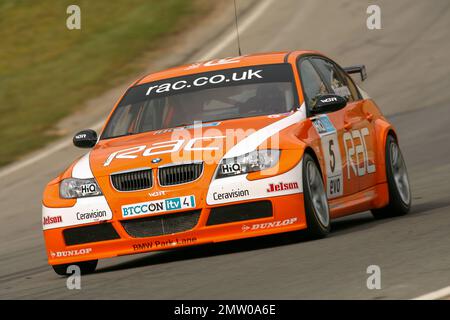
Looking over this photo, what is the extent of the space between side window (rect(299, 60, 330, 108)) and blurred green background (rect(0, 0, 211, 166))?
25.9 feet

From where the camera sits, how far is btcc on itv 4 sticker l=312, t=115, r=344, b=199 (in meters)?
10.2

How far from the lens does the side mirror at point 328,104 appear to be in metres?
10.3

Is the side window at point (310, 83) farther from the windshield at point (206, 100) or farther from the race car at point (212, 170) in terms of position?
the windshield at point (206, 100)

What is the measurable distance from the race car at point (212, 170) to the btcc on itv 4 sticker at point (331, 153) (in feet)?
0.04

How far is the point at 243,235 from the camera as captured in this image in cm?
936

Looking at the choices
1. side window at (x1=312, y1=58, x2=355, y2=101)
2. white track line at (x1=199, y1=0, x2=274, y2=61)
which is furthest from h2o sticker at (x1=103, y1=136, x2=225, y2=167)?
white track line at (x1=199, y1=0, x2=274, y2=61)

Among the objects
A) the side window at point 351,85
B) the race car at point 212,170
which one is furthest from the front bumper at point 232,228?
the side window at point 351,85

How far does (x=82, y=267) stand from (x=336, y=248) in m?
1.98

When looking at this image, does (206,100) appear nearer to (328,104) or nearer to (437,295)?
(328,104)

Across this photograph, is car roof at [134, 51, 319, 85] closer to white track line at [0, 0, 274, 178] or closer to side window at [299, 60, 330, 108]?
side window at [299, 60, 330, 108]

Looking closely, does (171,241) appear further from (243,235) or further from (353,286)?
(353,286)

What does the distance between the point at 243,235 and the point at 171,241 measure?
20.2 inches

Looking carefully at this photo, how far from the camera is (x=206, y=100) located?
10.7 meters
